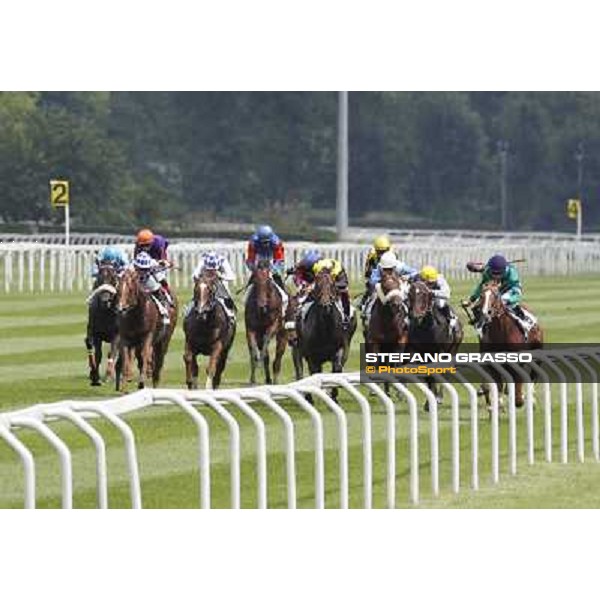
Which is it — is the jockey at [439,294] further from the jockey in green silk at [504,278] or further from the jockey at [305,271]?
the jockey at [305,271]

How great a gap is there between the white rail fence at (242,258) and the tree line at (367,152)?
1466 inches

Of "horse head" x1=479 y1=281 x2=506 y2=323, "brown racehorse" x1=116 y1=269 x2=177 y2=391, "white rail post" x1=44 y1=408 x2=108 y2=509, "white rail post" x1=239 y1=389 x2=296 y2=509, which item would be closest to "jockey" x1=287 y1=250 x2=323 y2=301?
"brown racehorse" x1=116 y1=269 x2=177 y2=391

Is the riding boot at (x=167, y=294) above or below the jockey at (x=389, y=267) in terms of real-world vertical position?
below

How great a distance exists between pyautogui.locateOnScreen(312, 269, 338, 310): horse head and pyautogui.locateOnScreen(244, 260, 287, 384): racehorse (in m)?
1.75

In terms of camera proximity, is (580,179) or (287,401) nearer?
(287,401)

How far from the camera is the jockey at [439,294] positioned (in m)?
21.5

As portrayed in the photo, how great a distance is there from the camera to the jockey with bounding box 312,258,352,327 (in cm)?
2094

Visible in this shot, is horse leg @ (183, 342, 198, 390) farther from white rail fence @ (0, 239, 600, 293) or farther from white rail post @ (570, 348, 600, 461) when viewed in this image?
white rail fence @ (0, 239, 600, 293)

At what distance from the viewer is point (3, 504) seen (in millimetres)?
13500

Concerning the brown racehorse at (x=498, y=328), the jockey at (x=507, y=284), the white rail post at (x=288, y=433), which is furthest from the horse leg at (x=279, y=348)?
the white rail post at (x=288, y=433)

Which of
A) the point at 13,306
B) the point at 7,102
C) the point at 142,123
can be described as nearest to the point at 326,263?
the point at 13,306

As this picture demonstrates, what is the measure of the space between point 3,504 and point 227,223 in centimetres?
7536

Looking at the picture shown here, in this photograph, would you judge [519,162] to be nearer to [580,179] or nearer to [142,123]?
[580,179]

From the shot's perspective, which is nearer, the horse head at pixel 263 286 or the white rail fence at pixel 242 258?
the horse head at pixel 263 286
